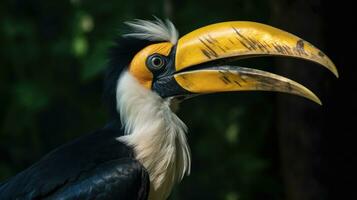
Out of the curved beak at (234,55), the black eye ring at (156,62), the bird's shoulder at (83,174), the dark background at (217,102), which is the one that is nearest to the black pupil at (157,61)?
the black eye ring at (156,62)

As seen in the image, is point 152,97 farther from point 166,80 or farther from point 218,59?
point 218,59

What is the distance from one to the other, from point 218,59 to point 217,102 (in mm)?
3440

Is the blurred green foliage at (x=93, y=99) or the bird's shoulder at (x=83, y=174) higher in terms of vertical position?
the bird's shoulder at (x=83, y=174)

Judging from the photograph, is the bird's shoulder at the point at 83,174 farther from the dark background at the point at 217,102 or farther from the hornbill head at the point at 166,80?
the dark background at the point at 217,102

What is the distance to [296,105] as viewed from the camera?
808 centimetres

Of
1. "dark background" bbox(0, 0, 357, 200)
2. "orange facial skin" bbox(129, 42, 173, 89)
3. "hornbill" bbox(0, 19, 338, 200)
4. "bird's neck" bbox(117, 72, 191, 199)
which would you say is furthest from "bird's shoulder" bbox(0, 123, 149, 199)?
"dark background" bbox(0, 0, 357, 200)

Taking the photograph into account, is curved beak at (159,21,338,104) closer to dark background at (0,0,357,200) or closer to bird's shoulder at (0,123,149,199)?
bird's shoulder at (0,123,149,199)

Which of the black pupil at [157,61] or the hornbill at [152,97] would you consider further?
the black pupil at [157,61]

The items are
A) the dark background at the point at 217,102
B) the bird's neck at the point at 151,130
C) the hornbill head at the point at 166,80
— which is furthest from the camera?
the dark background at the point at 217,102

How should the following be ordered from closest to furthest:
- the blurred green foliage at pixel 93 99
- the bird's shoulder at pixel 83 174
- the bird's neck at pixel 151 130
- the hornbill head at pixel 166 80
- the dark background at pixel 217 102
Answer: the bird's shoulder at pixel 83 174 → the hornbill head at pixel 166 80 → the bird's neck at pixel 151 130 → the dark background at pixel 217 102 → the blurred green foliage at pixel 93 99

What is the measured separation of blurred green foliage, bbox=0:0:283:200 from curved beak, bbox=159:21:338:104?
2.27 metres

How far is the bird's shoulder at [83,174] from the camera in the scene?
535cm

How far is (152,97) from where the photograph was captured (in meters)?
5.84

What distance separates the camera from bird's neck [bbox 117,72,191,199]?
18.8ft
